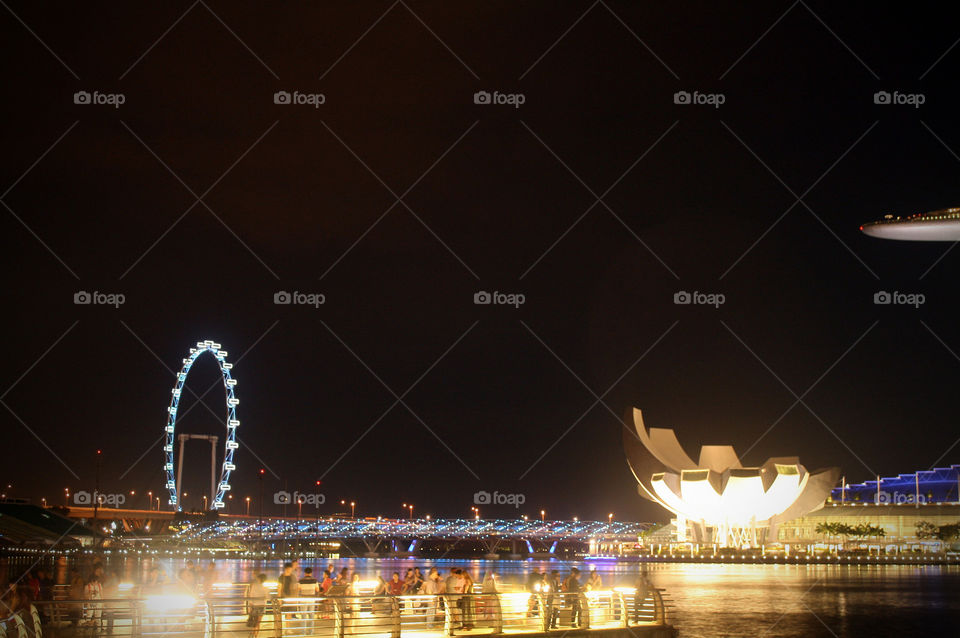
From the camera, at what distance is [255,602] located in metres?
17.2

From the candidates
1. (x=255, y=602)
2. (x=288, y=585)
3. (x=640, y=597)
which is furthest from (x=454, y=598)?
(x=640, y=597)

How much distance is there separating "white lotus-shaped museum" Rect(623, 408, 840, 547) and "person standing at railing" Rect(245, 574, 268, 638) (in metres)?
75.8

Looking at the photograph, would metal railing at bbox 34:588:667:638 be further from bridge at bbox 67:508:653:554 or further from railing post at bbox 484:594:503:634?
bridge at bbox 67:508:653:554

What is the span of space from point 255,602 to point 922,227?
66.0 m

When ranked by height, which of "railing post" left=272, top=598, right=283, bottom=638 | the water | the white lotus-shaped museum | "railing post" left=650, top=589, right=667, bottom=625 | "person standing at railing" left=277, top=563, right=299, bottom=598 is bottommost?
the water

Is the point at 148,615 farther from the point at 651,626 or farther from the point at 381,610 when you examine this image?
the point at 651,626

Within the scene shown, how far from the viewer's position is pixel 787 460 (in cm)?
8838

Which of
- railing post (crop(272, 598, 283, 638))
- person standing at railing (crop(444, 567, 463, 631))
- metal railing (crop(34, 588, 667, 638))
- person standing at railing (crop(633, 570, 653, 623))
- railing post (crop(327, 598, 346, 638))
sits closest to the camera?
metal railing (crop(34, 588, 667, 638))

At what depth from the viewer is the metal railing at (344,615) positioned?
49.6 ft

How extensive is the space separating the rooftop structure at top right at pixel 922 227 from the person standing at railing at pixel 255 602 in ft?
214

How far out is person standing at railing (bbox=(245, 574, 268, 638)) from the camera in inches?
609

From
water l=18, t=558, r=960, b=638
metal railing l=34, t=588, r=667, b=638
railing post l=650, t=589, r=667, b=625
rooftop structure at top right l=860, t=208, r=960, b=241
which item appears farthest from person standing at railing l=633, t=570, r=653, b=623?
rooftop structure at top right l=860, t=208, r=960, b=241

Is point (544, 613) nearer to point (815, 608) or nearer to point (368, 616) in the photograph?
point (368, 616)

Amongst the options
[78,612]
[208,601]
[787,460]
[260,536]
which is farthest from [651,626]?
[260,536]
